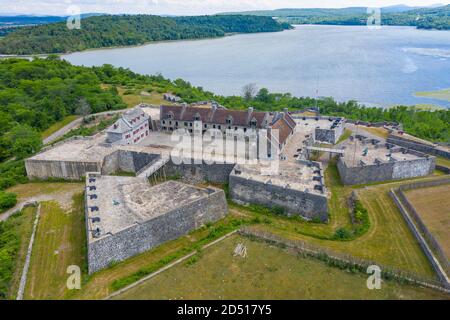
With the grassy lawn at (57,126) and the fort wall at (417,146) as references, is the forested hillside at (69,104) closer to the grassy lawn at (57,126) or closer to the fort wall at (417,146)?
the grassy lawn at (57,126)

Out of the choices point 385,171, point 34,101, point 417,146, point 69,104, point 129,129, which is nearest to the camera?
point 385,171

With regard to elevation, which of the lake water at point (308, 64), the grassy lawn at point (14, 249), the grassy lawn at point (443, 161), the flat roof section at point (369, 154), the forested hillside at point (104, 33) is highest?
the forested hillside at point (104, 33)

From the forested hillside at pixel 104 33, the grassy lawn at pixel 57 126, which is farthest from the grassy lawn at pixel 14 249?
the forested hillside at pixel 104 33

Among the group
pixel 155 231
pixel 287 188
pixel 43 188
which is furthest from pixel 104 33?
pixel 155 231

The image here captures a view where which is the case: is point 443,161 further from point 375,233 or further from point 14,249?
point 14,249

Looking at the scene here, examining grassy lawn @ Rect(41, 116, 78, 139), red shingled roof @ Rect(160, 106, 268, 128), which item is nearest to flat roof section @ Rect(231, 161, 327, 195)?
red shingled roof @ Rect(160, 106, 268, 128)
